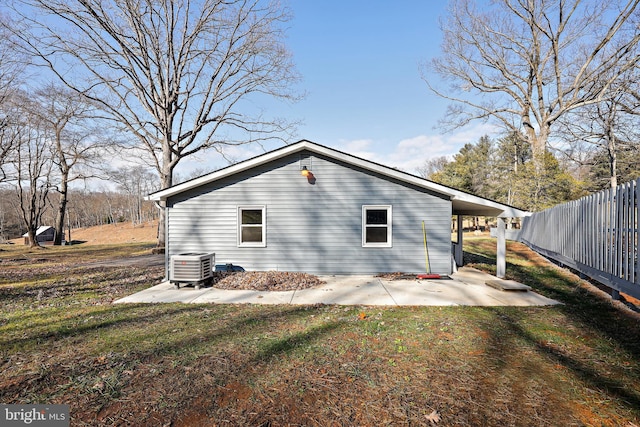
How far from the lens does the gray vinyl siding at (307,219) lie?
8.81 metres

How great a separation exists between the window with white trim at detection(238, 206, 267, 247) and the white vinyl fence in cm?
819

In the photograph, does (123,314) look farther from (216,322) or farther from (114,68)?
(114,68)

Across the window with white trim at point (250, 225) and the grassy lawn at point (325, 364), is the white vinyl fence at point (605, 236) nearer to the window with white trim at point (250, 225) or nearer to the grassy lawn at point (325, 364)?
the grassy lawn at point (325, 364)

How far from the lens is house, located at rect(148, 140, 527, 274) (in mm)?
8789

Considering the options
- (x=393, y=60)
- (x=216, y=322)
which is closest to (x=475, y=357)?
(x=216, y=322)

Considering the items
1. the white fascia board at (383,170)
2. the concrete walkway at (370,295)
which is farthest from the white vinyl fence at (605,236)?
the white fascia board at (383,170)

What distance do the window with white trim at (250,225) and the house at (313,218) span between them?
0.03 m

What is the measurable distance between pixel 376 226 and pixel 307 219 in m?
2.15

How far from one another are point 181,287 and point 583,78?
27.0 m

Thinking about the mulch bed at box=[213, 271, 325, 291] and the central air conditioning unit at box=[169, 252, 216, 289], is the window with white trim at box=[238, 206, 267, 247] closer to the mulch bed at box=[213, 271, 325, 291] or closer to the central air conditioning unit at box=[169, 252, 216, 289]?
A: the mulch bed at box=[213, 271, 325, 291]

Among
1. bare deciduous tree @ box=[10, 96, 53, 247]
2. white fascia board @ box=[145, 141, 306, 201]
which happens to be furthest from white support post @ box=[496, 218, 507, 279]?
bare deciduous tree @ box=[10, 96, 53, 247]

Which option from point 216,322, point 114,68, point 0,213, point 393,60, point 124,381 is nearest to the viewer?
point 124,381

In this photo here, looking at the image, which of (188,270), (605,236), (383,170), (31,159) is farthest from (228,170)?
(31,159)

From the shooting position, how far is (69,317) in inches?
204
